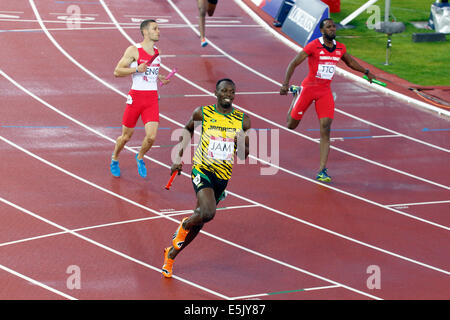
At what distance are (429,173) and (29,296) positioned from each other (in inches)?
256

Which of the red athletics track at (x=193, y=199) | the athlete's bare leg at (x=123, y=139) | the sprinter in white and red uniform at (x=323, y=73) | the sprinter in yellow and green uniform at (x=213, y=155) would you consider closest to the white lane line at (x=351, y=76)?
the red athletics track at (x=193, y=199)

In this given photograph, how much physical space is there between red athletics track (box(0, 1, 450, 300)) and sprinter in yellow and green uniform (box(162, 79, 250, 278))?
0.54 meters

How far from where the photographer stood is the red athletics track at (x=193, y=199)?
8328 mm

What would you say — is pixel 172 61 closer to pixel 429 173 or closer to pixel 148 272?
pixel 429 173

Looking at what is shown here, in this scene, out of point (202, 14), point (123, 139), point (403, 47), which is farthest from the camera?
point (403, 47)

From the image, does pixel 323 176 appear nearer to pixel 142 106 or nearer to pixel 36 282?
pixel 142 106

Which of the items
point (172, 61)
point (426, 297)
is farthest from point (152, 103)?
point (172, 61)

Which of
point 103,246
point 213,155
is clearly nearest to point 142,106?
point 103,246

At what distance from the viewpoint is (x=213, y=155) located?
8078 millimetres

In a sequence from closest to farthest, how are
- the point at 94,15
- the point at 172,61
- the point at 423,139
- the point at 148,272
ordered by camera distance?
the point at 148,272 → the point at 423,139 → the point at 172,61 → the point at 94,15

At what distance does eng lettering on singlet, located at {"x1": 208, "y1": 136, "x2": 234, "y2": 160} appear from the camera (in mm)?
8078

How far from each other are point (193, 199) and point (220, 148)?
8.23ft

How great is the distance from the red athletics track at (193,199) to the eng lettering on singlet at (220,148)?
4.21 ft

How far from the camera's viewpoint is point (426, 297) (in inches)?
319
